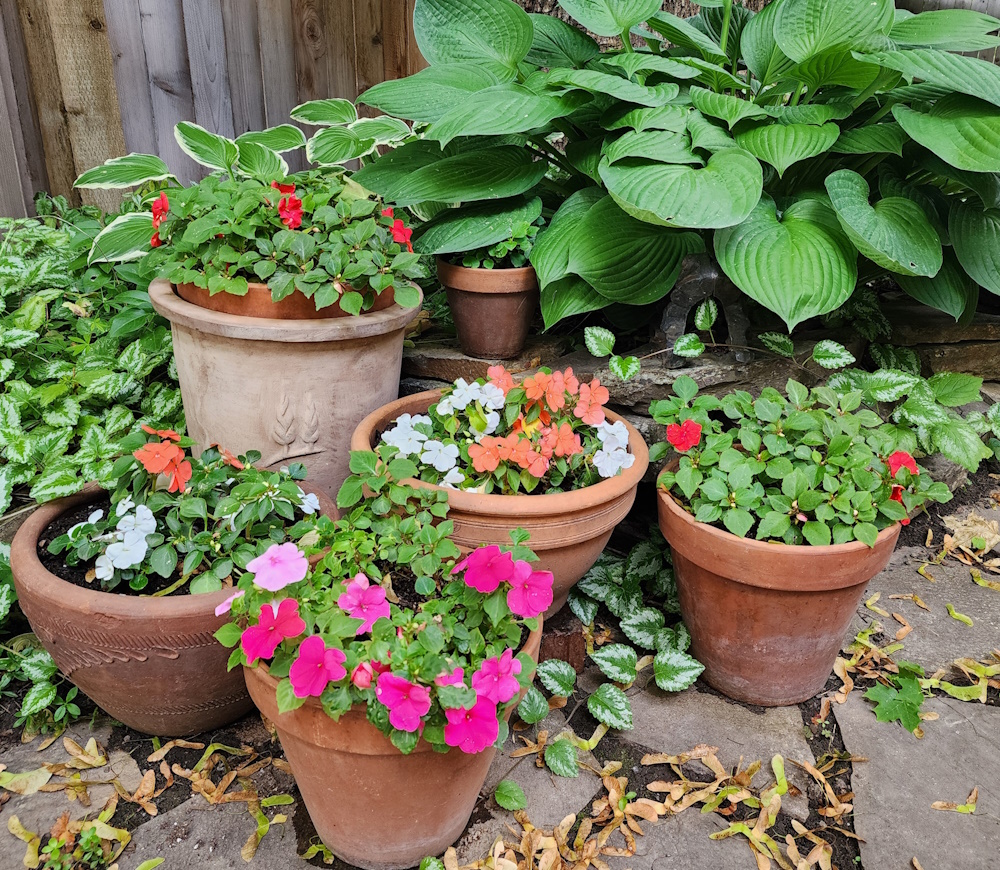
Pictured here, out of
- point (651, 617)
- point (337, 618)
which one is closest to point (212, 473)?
point (337, 618)

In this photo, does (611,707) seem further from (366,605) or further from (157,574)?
(157,574)

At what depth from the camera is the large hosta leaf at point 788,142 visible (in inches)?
59.2

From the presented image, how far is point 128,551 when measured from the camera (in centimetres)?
122

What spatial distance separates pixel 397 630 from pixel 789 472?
845 millimetres

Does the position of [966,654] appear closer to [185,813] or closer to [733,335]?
[733,335]

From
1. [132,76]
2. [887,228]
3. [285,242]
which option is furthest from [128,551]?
[132,76]

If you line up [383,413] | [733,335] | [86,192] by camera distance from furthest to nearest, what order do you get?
[86,192], [733,335], [383,413]

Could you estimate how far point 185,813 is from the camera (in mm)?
1269

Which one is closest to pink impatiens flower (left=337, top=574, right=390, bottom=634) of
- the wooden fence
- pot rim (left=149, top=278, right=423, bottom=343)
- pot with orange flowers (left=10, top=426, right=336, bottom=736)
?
pot with orange flowers (left=10, top=426, right=336, bottom=736)

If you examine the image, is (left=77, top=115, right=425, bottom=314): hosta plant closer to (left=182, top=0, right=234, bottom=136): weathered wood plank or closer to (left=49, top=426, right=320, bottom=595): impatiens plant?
(left=49, top=426, right=320, bottom=595): impatiens plant

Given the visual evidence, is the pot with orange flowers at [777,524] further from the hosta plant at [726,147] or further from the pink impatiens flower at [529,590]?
the pink impatiens flower at [529,590]

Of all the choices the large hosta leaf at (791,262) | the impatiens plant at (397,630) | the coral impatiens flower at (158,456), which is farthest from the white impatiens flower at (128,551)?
the large hosta leaf at (791,262)

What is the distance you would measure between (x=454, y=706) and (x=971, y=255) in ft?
4.97

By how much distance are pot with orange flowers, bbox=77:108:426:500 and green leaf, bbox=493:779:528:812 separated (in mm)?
709
